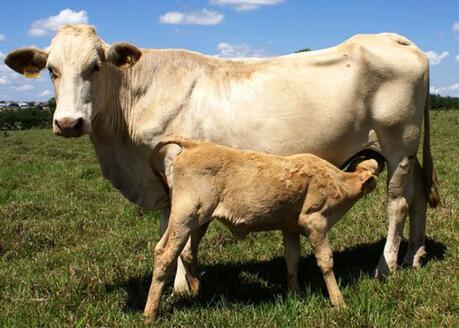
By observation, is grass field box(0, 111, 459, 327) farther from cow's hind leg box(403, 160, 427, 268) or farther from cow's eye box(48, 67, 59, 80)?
cow's eye box(48, 67, 59, 80)

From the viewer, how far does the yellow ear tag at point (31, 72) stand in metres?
5.94

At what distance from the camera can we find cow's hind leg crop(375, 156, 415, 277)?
6.37 m

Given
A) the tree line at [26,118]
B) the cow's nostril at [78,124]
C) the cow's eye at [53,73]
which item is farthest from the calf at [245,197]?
the tree line at [26,118]

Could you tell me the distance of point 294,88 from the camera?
587 centimetres

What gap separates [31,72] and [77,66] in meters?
1.00

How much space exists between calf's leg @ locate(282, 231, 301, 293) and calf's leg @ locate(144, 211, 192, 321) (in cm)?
116

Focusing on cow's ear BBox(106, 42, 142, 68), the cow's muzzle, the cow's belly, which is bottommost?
the cow's belly

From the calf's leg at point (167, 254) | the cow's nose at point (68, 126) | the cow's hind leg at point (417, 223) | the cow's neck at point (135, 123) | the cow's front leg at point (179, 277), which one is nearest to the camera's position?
the calf's leg at point (167, 254)

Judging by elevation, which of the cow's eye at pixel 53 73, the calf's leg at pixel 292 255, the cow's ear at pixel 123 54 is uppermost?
the cow's ear at pixel 123 54

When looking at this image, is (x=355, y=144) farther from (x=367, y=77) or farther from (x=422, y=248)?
(x=422, y=248)

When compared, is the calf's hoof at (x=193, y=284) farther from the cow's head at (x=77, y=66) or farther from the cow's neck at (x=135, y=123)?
the cow's head at (x=77, y=66)

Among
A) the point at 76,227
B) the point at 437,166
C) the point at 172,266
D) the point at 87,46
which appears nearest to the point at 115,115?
the point at 87,46

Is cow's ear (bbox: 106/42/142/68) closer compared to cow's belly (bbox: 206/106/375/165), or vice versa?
cow's ear (bbox: 106/42/142/68)

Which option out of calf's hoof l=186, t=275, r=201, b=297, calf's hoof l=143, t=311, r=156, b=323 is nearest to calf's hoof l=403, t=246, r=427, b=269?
calf's hoof l=186, t=275, r=201, b=297
